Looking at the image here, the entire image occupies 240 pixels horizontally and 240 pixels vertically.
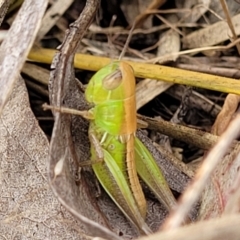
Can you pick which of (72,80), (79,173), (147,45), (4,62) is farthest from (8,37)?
(147,45)

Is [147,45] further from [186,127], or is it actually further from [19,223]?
[19,223]

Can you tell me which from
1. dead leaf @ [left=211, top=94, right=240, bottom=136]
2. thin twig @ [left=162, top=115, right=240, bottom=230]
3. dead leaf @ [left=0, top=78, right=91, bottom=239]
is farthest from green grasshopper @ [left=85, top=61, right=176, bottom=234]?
thin twig @ [left=162, top=115, right=240, bottom=230]

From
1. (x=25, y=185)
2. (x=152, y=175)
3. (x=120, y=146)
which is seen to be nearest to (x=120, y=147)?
(x=120, y=146)

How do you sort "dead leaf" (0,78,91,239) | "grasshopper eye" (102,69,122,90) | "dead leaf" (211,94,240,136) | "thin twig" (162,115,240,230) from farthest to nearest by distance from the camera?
"dead leaf" (211,94,240,136) < "grasshopper eye" (102,69,122,90) < "dead leaf" (0,78,91,239) < "thin twig" (162,115,240,230)

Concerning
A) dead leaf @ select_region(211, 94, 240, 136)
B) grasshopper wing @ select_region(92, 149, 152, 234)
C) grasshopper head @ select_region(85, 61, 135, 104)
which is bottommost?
grasshopper wing @ select_region(92, 149, 152, 234)

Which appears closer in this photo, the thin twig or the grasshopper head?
the thin twig

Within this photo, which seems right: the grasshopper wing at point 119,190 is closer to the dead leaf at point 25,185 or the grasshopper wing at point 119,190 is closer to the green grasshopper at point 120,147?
the green grasshopper at point 120,147

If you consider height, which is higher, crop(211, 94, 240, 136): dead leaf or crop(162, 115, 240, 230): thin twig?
crop(162, 115, 240, 230): thin twig

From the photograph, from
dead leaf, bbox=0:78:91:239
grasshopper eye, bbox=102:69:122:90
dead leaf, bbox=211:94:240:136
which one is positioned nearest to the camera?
dead leaf, bbox=0:78:91:239

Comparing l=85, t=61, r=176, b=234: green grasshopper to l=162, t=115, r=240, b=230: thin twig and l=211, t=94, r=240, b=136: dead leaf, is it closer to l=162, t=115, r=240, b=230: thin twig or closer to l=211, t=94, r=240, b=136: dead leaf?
l=211, t=94, r=240, b=136: dead leaf
